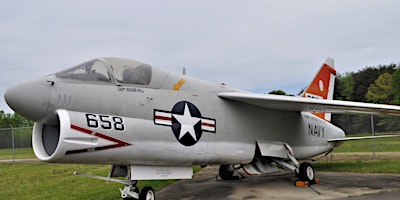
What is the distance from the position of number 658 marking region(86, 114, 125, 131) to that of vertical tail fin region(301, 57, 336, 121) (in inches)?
316

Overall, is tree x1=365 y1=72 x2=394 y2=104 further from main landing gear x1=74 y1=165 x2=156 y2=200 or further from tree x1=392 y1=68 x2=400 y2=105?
main landing gear x1=74 y1=165 x2=156 y2=200

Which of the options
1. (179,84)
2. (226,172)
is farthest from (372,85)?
(179,84)

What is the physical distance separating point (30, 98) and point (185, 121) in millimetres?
2835

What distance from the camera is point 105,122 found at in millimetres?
6027

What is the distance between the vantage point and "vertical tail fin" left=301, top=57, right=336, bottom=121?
1282cm

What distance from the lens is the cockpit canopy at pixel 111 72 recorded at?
20.1 feet

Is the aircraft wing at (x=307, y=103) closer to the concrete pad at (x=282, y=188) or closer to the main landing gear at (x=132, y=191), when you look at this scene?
the concrete pad at (x=282, y=188)

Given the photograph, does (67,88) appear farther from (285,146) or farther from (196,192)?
(285,146)

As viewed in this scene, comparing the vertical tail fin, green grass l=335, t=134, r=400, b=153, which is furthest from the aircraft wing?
green grass l=335, t=134, r=400, b=153

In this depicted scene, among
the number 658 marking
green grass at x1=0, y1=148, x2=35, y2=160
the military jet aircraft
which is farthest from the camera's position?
green grass at x1=0, y1=148, x2=35, y2=160

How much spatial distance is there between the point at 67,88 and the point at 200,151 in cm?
283

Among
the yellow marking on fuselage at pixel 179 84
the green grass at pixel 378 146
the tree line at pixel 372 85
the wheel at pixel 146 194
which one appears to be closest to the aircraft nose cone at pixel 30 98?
the wheel at pixel 146 194

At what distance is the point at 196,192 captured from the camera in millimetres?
9070

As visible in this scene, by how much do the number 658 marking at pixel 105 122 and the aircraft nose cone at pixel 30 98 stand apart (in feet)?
2.16
